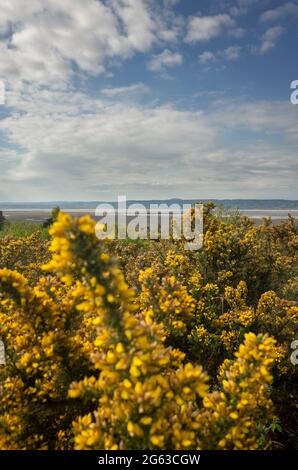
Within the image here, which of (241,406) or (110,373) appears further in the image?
Answer: (241,406)

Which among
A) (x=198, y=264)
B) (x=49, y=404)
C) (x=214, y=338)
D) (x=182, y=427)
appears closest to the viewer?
(x=182, y=427)

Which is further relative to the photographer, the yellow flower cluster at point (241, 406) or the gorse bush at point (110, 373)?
the yellow flower cluster at point (241, 406)

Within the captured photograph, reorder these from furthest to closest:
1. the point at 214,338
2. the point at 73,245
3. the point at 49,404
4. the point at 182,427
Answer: the point at 214,338 < the point at 49,404 < the point at 182,427 < the point at 73,245

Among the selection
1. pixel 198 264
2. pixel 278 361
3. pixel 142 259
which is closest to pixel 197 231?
pixel 198 264

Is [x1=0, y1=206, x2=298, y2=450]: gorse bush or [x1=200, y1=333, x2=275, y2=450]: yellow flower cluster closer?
[x1=0, y1=206, x2=298, y2=450]: gorse bush

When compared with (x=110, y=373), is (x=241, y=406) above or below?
below

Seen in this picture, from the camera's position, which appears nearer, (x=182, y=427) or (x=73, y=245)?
(x=73, y=245)
